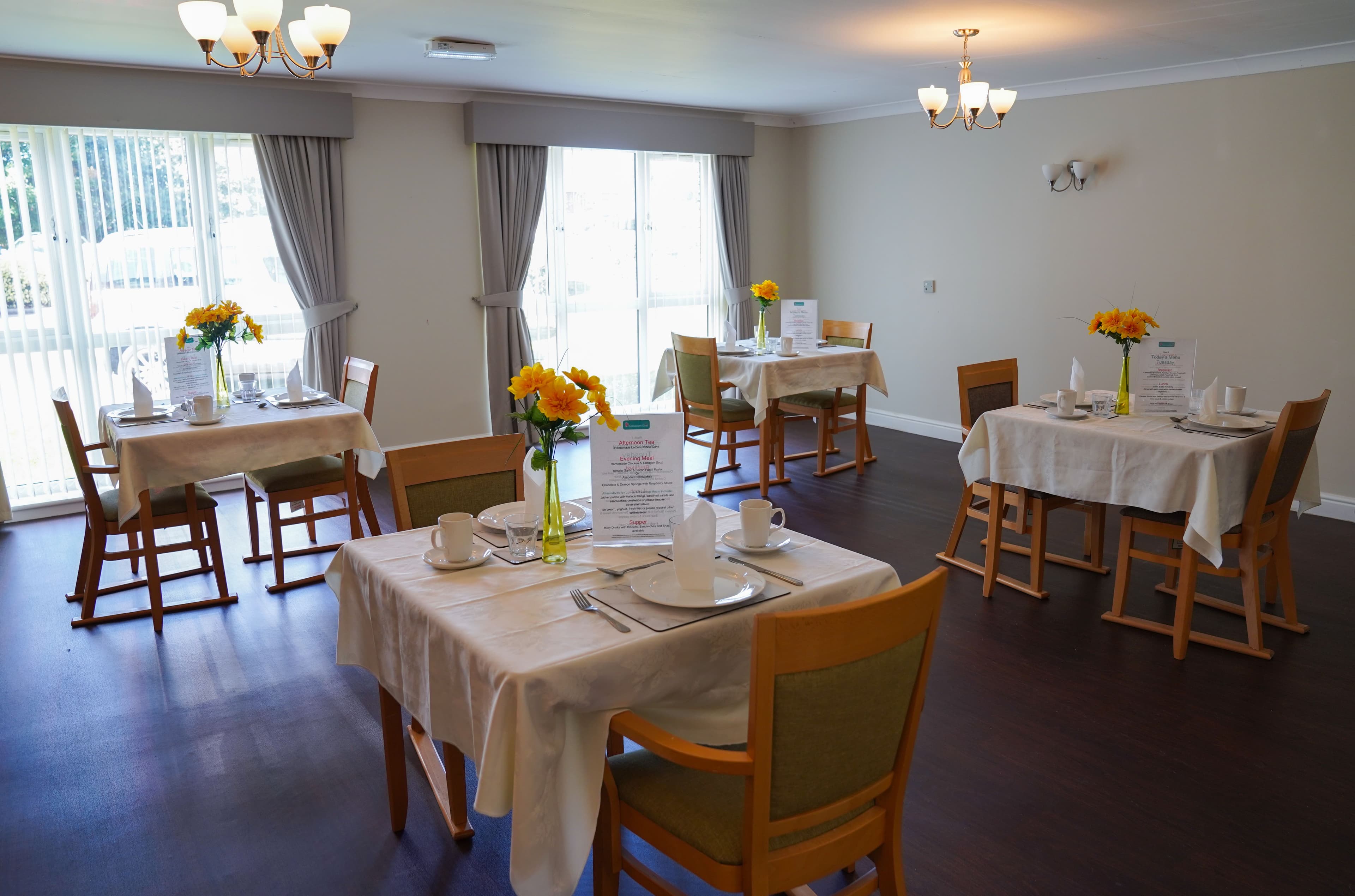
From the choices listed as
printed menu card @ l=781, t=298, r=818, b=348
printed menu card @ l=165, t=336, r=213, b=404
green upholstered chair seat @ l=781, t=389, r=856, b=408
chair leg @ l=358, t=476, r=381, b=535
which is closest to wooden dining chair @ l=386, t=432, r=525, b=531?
chair leg @ l=358, t=476, r=381, b=535

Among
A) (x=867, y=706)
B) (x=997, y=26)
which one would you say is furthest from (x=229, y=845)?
(x=997, y=26)

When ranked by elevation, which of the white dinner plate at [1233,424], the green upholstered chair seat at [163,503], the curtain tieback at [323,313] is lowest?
the green upholstered chair seat at [163,503]

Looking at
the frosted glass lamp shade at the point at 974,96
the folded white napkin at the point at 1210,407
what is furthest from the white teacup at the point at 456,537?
the frosted glass lamp shade at the point at 974,96

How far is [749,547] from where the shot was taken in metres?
2.11

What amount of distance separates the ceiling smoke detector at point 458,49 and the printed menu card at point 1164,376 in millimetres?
3272

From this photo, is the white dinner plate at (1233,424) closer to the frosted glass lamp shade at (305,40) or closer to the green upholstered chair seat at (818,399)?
the green upholstered chair seat at (818,399)

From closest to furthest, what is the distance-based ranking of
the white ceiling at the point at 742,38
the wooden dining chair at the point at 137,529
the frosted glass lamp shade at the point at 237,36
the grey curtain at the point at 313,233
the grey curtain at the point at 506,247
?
1. the frosted glass lamp shade at the point at 237,36
2. the wooden dining chair at the point at 137,529
3. the white ceiling at the point at 742,38
4. the grey curtain at the point at 313,233
5. the grey curtain at the point at 506,247

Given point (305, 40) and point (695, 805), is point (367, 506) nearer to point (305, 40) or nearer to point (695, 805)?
point (305, 40)

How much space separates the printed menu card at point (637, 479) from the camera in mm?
2158

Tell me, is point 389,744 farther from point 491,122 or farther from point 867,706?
point 491,122

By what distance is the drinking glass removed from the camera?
209cm

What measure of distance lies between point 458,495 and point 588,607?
0.86 m

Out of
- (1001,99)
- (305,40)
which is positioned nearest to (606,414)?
(305,40)

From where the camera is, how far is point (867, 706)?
1517 millimetres
